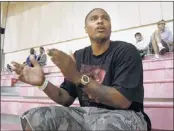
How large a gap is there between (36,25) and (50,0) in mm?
1018

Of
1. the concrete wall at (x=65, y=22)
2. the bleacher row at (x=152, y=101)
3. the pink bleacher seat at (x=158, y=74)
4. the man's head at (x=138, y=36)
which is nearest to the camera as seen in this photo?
the bleacher row at (x=152, y=101)

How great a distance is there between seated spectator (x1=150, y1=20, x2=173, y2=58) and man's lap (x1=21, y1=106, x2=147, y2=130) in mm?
3283

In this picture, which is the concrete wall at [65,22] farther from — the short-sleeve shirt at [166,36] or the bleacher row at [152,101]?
the bleacher row at [152,101]

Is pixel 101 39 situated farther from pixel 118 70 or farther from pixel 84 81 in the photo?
pixel 84 81

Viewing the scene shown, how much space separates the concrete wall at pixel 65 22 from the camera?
586 cm

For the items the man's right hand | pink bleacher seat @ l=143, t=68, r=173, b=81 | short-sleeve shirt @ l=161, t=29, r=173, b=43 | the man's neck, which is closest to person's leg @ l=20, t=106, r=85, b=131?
the man's right hand

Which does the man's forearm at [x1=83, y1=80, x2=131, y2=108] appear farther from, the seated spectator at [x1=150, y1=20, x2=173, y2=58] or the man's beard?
the seated spectator at [x1=150, y1=20, x2=173, y2=58]

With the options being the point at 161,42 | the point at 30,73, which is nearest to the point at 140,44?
the point at 161,42

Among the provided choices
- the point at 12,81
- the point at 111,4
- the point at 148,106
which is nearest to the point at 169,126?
the point at 148,106

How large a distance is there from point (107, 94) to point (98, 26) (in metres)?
0.42

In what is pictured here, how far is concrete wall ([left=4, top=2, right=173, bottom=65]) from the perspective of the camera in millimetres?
5859

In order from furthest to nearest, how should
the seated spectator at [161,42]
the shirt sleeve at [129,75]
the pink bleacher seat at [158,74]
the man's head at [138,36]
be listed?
the man's head at [138,36] → the seated spectator at [161,42] → the pink bleacher seat at [158,74] → the shirt sleeve at [129,75]

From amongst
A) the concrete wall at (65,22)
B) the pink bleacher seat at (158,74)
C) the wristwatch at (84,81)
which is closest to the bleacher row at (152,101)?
the pink bleacher seat at (158,74)

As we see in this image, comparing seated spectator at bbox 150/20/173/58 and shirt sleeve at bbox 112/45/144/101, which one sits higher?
seated spectator at bbox 150/20/173/58
